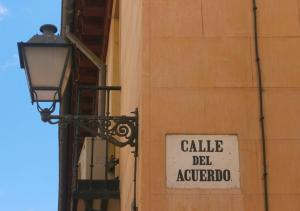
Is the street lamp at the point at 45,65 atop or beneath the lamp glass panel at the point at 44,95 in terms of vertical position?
atop

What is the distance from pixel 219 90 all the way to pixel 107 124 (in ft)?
3.33

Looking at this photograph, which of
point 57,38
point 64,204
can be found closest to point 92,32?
point 64,204

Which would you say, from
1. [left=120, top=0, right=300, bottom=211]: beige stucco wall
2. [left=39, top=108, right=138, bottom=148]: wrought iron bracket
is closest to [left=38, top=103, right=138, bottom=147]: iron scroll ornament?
[left=39, top=108, right=138, bottom=148]: wrought iron bracket

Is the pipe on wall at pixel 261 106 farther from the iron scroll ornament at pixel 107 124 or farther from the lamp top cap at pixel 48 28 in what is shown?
the lamp top cap at pixel 48 28

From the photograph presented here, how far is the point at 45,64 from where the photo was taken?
7.10 metres

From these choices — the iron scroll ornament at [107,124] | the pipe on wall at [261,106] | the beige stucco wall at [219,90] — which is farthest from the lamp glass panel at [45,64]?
the pipe on wall at [261,106]

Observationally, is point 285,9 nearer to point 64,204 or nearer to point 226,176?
point 226,176

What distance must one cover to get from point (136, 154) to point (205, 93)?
80cm

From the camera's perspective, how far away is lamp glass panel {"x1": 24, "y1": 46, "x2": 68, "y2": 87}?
23.2ft

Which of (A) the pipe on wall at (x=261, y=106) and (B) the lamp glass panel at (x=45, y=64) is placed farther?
(B) the lamp glass panel at (x=45, y=64)

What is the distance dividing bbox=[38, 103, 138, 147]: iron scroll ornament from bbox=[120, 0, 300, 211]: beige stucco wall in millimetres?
233

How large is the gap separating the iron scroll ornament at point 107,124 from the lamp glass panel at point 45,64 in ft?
0.80

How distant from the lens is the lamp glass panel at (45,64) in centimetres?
706

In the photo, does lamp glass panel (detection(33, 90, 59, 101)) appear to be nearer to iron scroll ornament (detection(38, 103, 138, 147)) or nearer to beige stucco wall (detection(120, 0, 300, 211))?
iron scroll ornament (detection(38, 103, 138, 147))
